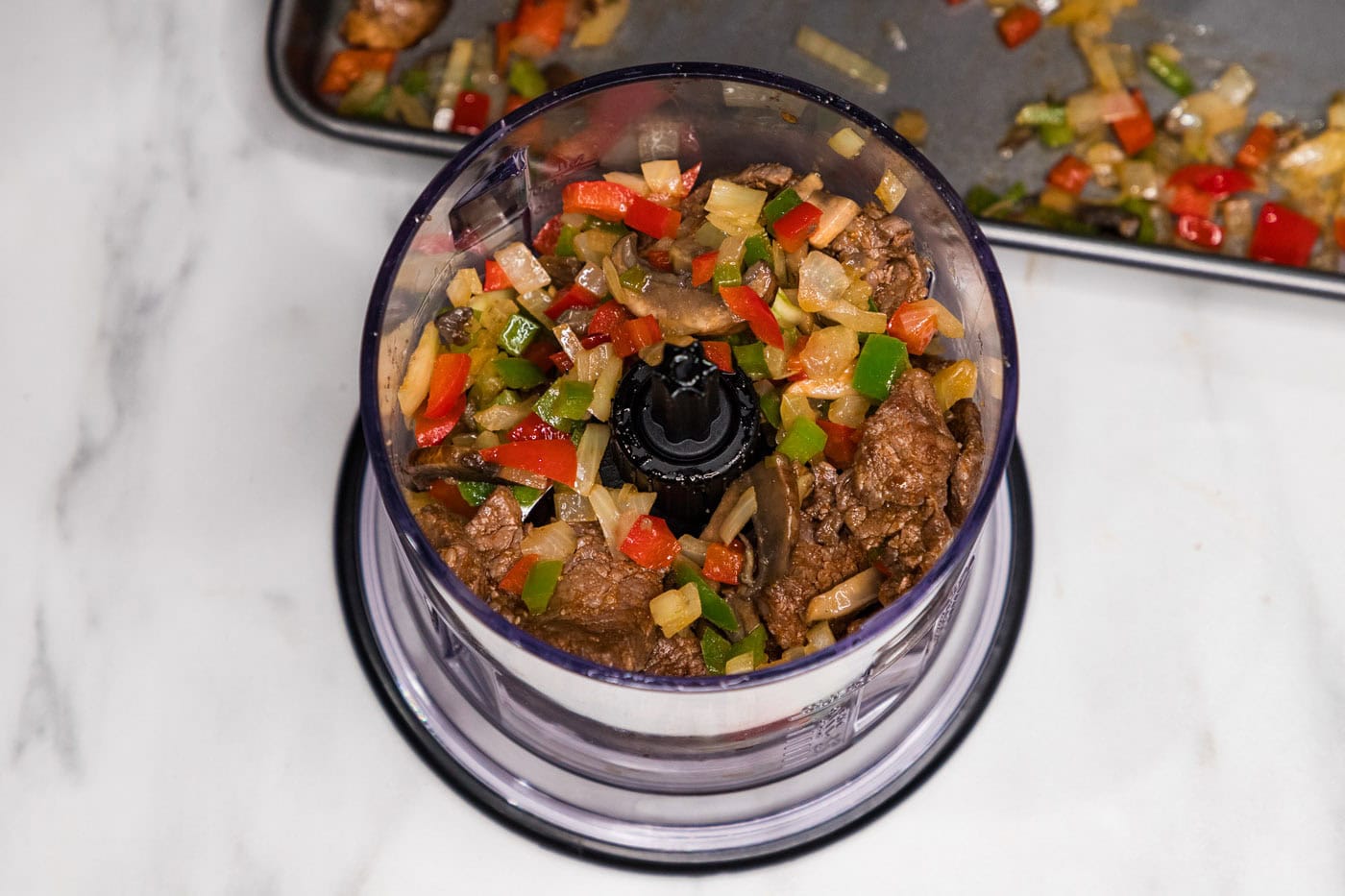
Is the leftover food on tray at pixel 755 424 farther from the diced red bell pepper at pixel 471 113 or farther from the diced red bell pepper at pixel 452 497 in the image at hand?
the diced red bell pepper at pixel 471 113

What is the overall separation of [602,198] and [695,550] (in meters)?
0.27

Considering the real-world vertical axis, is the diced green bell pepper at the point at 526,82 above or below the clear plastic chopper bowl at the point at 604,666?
above

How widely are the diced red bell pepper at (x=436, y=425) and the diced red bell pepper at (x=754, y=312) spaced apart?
20 cm

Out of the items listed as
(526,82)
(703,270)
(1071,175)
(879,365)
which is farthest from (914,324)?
(526,82)

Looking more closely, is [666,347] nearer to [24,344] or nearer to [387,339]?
[387,339]

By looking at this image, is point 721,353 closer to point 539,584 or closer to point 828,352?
point 828,352

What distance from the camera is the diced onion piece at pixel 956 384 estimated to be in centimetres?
90

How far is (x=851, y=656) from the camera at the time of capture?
0.82 meters

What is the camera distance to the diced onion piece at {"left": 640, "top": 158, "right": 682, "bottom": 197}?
3.28ft

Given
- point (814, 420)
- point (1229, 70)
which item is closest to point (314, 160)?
point (814, 420)

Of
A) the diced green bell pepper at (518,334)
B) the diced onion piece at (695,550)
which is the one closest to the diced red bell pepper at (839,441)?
the diced onion piece at (695,550)

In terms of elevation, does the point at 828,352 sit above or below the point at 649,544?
above

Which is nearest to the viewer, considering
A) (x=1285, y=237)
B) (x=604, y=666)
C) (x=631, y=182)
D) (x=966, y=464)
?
(x=604, y=666)

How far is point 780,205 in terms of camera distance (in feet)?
3.08
